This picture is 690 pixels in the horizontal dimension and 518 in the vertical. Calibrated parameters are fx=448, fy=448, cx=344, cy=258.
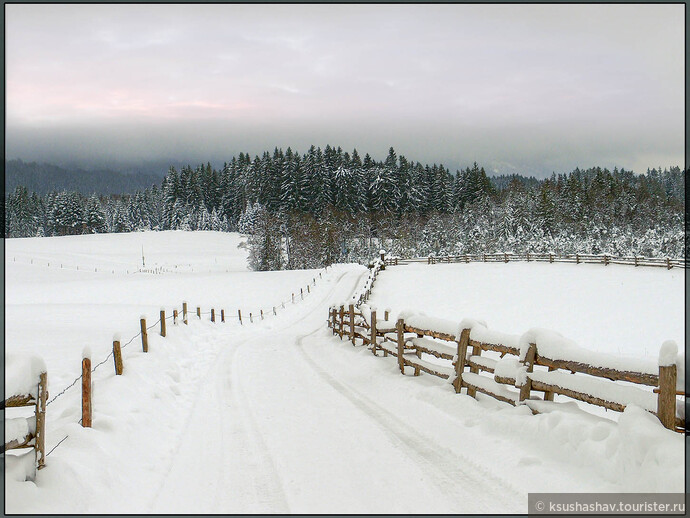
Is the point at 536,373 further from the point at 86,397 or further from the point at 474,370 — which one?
the point at 86,397

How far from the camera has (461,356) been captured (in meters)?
8.88

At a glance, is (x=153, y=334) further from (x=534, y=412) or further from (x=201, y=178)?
(x=201, y=178)

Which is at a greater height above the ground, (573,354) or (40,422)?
(573,354)

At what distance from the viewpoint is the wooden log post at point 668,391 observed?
5.08 meters

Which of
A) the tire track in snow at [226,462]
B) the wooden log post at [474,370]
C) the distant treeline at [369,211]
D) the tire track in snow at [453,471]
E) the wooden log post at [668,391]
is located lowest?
the tire track in snow at [226,462]

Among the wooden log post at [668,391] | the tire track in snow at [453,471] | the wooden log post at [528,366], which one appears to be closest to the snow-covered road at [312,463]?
the tire track in snow at [453,471]

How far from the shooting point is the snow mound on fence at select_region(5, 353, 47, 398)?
4.92 m

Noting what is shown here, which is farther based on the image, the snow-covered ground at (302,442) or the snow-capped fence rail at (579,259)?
the snow-capped fence rail at (579,259)

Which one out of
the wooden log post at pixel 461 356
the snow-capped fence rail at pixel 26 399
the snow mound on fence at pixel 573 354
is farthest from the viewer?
the wooden log post at pixel 461 356

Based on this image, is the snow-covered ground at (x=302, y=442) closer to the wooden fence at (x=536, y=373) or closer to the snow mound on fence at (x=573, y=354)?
the wooden fence at (x=536, y=373)

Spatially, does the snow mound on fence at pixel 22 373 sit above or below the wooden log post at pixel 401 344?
above

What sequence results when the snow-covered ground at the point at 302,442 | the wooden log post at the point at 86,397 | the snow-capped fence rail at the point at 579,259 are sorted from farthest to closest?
1. the snow-capped fence rail at the point at 579,259
2. the wooden log post at the point at 86,397
3. the snow-covered ground at the point at 302,442

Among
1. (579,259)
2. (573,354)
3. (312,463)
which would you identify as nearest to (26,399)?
(312,463)

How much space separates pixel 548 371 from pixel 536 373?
0.91 feet
